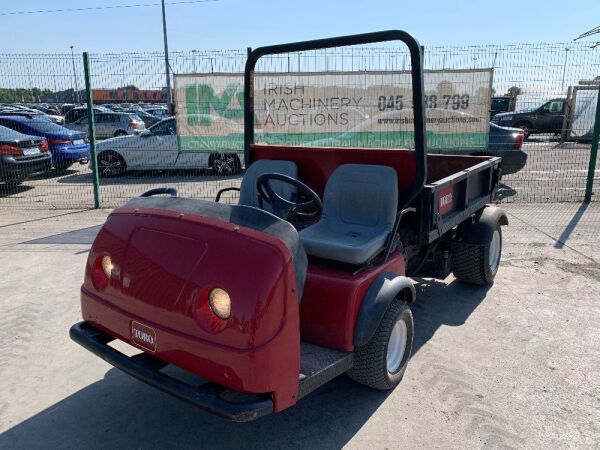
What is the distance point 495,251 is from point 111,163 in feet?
32.5

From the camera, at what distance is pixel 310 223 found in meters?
3.91

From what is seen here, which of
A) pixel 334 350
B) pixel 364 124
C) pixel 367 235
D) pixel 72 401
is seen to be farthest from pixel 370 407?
pixel 364 124

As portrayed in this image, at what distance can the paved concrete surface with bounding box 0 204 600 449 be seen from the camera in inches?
108

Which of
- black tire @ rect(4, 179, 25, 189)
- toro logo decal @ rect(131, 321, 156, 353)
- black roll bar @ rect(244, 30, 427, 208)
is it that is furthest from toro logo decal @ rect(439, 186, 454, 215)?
black tire @ rect(4, 179, 25, 189)

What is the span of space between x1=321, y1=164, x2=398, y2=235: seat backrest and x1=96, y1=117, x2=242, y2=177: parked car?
8178 mm

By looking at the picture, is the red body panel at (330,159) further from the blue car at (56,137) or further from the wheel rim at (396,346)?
the blue car at (56,137)

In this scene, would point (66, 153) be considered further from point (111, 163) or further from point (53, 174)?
point (111, 163)

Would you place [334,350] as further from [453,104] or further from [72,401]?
[453,104]

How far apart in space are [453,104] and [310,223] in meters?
5.74

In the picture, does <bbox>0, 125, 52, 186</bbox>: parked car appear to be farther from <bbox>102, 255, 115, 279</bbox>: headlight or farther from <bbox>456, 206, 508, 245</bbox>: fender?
<bbox>456, 206, 508, 245</bbox>: fender

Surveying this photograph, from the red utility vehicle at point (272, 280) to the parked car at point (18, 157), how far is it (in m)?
8.02

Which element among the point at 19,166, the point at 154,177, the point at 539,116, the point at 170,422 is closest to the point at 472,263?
the point at 170,422

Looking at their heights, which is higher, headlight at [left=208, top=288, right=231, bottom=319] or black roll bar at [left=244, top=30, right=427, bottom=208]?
black roll bar at [left=244, top=30, right=427, bottom=208]

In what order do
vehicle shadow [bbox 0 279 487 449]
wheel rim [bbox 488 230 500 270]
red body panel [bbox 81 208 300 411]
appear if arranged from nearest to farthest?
red body panel [bbox 81 208 300 411] < vehicle shadow [bbox 0 279 487 449] < wheel rim [bbox 488 230 500 270]
